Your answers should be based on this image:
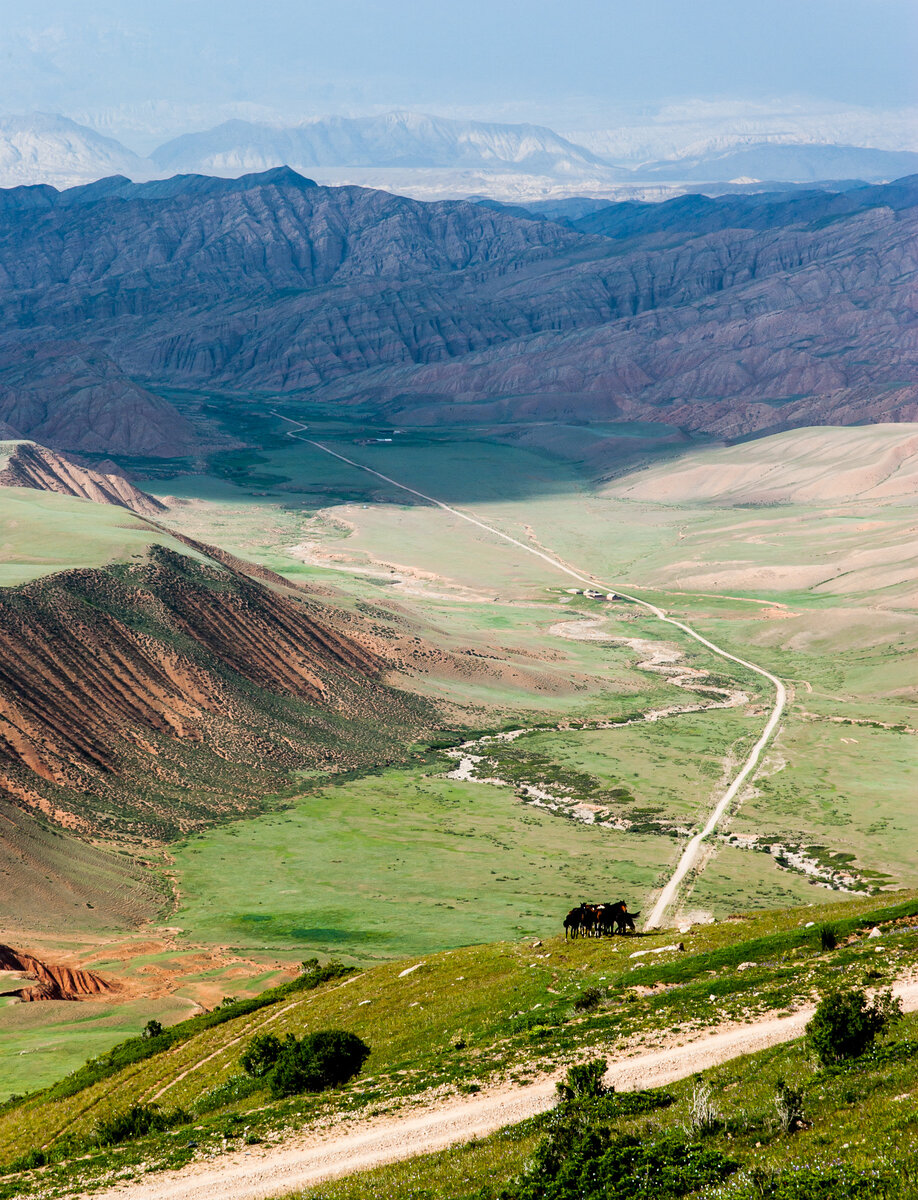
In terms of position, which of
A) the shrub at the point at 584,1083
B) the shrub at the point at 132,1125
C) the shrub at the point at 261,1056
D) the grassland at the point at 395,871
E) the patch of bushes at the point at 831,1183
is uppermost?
the patch of bushes at the point at 831,1183

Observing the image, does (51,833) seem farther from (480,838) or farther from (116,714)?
(480,838)

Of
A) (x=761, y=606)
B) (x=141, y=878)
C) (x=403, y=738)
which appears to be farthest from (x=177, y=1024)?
(x=761, y=606)

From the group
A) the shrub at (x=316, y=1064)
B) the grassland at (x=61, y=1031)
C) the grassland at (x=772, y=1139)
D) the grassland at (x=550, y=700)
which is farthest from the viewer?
the grassland at (x=550, y=700)

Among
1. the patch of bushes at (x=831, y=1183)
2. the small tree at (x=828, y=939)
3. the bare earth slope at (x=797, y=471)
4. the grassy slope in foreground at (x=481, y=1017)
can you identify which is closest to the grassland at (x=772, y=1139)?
the patch of bushes at (x=831, y=1183)

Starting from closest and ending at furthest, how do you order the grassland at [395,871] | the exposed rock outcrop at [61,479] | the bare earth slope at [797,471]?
the grassland at [395,871] < the exposed rock outcrop at [61,479] < the bare earth slope at [797,471]

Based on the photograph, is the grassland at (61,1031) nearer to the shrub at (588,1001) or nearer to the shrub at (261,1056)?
the shrub at (261,1056)
